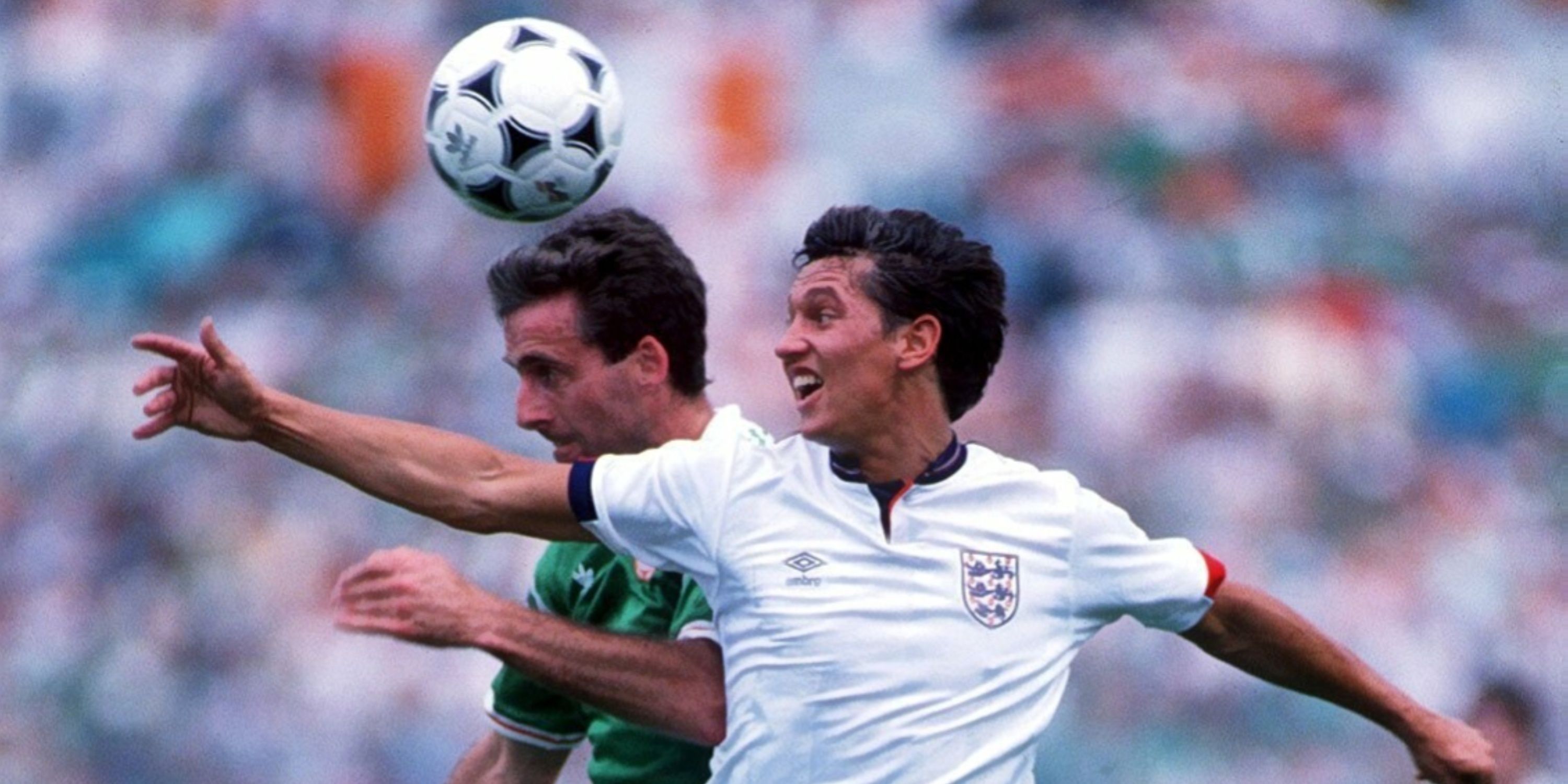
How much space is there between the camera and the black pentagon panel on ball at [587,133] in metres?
5.74

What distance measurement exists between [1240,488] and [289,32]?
4.55m

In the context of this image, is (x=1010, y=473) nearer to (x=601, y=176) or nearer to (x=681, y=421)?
(x=681, y=421)

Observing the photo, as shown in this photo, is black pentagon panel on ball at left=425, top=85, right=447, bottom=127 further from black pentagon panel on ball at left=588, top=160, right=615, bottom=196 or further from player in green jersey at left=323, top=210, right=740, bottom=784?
player in green jersey at left=323, top=210, right=740, bottom=784

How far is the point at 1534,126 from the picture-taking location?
8711mm

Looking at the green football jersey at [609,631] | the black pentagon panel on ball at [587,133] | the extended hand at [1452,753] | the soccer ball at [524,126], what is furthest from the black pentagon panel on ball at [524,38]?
the extended hand at [1452,753]

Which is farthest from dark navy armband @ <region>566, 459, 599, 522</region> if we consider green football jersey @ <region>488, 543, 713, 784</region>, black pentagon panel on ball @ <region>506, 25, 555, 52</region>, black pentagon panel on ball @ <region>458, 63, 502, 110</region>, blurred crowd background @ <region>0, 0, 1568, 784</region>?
blurred crowd background @ <region>0, 0, 1568, 784</region>

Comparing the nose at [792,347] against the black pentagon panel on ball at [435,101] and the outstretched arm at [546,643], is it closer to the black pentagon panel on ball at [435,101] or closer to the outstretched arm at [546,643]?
the outstretched arm at [546,643]

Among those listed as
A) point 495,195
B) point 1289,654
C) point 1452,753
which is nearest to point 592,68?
point 495,195

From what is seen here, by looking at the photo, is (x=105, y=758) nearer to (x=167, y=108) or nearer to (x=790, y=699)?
(x=167, y=108)

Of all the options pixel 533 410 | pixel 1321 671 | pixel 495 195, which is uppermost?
pixel 495 195

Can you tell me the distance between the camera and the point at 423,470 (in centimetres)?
441

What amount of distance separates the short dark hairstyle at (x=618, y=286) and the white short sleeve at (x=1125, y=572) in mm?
1066

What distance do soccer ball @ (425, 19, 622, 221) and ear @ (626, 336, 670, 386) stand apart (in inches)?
29.1

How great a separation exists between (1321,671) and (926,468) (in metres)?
0.92
